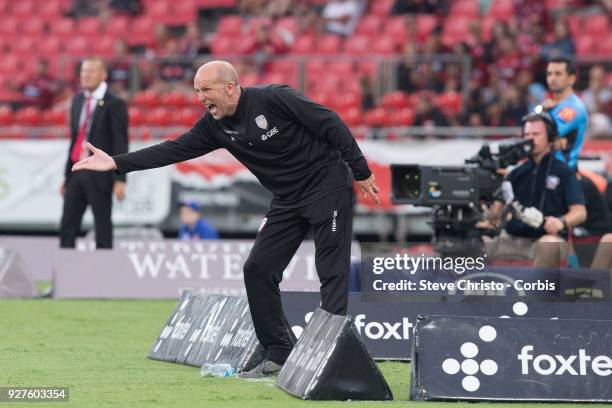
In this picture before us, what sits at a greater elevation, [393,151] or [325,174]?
[325,174]

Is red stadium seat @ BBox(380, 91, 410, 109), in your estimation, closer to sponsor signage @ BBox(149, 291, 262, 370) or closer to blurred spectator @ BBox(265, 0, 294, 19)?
blurred spectator @ BBox(265, 0, 294, 19)

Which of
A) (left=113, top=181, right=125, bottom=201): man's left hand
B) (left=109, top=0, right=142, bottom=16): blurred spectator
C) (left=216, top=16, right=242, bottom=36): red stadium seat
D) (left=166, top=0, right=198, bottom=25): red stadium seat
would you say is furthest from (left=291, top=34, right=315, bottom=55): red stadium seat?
(left=113, top=181, right=125, bottom=201): man's left hand

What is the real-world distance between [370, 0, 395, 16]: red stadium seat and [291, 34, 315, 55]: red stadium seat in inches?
62.1

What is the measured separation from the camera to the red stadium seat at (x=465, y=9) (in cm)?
2262

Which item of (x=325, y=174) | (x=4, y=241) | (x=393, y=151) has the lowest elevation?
(x=4, y=241)

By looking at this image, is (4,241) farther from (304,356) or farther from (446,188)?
(304,356)

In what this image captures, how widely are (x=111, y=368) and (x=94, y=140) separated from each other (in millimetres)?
5405

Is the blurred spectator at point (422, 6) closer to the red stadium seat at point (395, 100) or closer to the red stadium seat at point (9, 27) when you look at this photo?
the red stadium seat at point (395, 100)

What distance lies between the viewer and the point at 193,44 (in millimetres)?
22703

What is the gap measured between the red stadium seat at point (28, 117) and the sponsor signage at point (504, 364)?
15.5 m

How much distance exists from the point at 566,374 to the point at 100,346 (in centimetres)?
399

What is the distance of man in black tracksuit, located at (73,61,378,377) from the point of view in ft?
26.3

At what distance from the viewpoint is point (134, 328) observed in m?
11.5

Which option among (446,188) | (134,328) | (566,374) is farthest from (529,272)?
(134,328)
